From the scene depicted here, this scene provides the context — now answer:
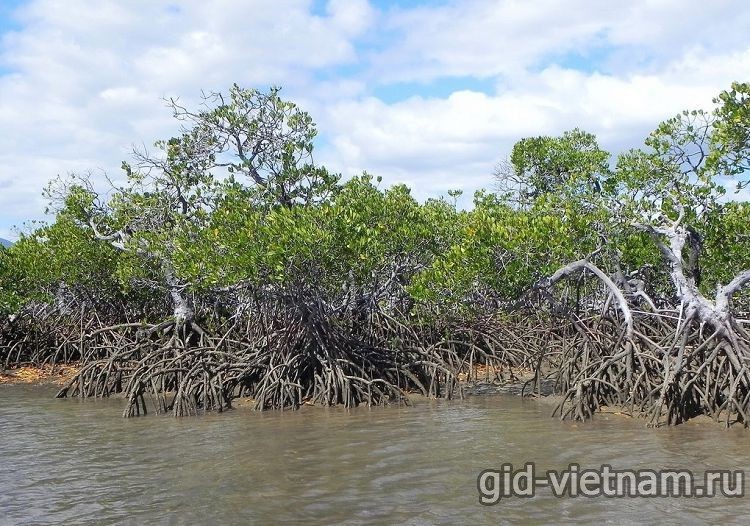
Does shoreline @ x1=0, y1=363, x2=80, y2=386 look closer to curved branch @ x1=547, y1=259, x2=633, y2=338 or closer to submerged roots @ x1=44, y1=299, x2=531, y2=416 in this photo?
submerged roots @ x1=44, y1=299, x2=531, y2=416

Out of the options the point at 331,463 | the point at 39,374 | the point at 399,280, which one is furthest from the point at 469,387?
the point at 39,374

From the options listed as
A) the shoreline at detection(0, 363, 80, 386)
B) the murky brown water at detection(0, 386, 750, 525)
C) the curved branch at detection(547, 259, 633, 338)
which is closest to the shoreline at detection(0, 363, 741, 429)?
the shoreline at detection(0, 363, 80, 386)

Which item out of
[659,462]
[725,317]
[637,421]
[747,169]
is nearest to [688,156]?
[747,169]

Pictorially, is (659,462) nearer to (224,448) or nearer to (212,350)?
(224,448)

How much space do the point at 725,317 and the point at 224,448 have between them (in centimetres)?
588

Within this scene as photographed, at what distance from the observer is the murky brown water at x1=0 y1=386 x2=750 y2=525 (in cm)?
622

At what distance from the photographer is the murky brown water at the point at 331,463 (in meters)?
6.22

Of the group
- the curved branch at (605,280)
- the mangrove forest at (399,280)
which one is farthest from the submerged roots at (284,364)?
the curved branch at (605,280)

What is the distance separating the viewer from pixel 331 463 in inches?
312

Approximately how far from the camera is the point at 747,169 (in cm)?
909

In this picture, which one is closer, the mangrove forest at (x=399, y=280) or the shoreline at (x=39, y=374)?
the mangrove forest at (x=399, y=280)

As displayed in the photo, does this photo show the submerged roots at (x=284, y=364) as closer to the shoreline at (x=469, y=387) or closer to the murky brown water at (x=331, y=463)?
the shoreline at (x=469, y=387)

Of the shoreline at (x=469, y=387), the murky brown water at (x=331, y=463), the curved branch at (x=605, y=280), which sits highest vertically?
the curved branch at (x=605, y=280)

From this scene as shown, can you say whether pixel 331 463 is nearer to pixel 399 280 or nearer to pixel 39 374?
pixel 399 280
